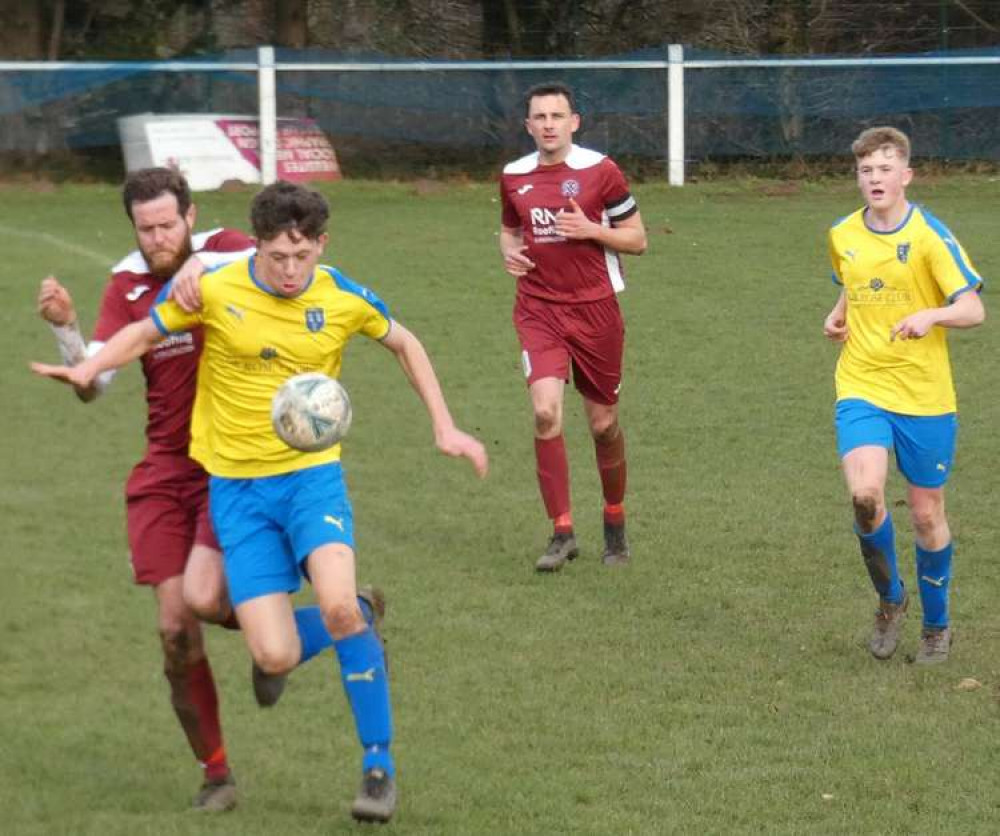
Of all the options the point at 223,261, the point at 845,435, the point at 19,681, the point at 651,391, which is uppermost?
the point at 223,261

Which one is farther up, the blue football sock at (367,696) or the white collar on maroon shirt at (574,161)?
the white collar on maroon shirt at (574,161)

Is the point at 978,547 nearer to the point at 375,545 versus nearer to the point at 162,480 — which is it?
the point at 375,545

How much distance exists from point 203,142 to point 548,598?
13190mm

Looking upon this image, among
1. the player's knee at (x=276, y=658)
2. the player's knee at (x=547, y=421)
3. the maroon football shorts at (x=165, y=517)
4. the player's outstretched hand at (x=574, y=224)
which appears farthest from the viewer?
the player's knee at (x=547, y=421)

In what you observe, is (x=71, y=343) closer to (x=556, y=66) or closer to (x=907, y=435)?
(x=907, y=435)

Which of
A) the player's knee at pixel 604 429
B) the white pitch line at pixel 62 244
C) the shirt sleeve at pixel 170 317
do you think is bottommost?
the white pitch line at pixel 62 244

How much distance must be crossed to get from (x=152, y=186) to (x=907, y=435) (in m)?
3.06

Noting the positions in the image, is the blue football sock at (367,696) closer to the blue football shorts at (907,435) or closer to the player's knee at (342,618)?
the player's knee at (342,618)

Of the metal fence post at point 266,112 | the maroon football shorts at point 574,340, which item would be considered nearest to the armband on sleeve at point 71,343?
the maroon football shorts at point 574,340

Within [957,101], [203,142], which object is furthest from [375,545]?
[957,101]

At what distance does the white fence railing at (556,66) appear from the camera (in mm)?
20906

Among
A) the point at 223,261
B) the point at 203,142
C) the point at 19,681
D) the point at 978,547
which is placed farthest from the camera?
the point at 203,142

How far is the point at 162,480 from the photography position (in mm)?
6105

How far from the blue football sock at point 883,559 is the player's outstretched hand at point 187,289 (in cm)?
291
